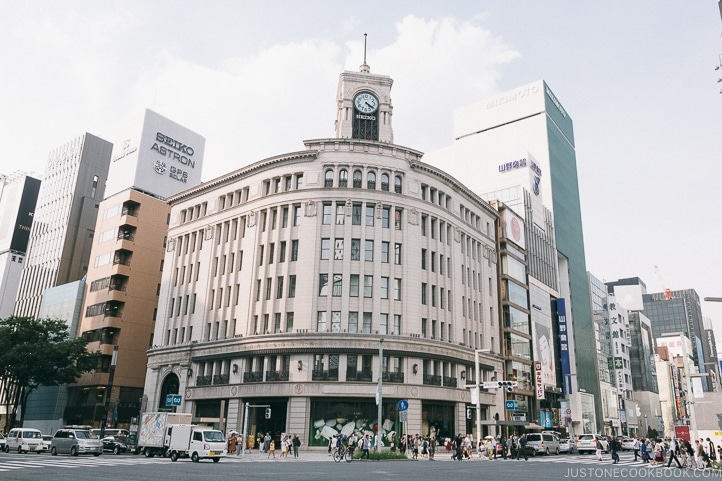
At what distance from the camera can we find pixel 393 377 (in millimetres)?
48188

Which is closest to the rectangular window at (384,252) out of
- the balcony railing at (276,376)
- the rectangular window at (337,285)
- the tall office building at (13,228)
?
the rectangular window at (337,285)

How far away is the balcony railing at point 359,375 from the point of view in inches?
1853

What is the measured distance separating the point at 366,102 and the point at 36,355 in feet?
142

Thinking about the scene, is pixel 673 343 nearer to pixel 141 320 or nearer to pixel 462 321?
pixel 462 321

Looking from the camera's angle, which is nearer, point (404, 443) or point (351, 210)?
point (404, 443)

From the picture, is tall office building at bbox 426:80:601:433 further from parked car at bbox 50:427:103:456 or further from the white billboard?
parked car at bbox 50:427:103:456

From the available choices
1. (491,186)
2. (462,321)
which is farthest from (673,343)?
(462,321)

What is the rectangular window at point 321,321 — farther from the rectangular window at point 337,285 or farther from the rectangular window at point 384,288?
the rectangular window at point 384,288

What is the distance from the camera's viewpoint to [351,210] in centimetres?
5256

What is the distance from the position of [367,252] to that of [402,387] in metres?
12.3

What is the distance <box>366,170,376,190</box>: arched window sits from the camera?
5403 cm

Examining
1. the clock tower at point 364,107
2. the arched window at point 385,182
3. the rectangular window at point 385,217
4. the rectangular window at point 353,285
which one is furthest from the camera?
the clock tower at point 364,107

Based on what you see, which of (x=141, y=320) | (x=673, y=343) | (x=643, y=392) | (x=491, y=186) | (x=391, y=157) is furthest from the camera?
(x=673, y=343)

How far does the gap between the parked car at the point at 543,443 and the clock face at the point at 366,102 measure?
3642 cm
